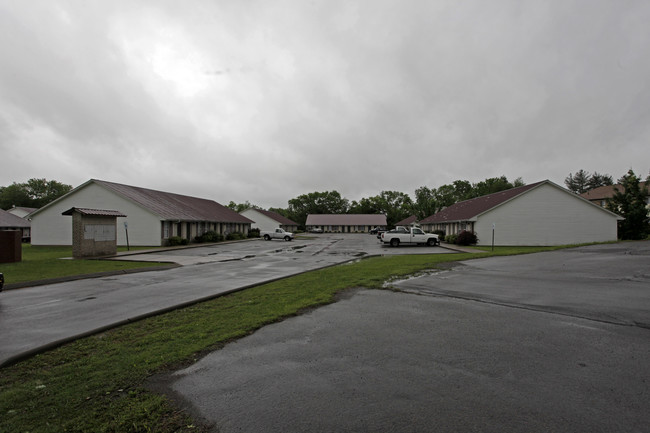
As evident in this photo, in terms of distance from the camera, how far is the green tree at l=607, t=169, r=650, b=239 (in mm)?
32531

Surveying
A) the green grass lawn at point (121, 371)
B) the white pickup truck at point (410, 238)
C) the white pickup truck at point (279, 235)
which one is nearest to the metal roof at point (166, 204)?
the white pickup truck at point (279, 235)

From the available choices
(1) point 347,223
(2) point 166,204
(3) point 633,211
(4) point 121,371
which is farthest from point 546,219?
(1) point 347,223

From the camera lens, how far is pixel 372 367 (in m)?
4.16

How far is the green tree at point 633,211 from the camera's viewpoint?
32.5 metres

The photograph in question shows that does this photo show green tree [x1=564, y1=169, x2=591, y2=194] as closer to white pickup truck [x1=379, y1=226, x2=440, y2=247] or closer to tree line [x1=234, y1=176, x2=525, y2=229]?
tree line [x1=234, y1=176, x2=525, y2=229]

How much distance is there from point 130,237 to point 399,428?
36067 millimetres

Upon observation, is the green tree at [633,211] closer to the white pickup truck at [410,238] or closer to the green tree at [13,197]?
the white pickup truck at [410,238]

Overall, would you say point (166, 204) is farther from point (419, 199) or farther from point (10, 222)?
point (419, 199)

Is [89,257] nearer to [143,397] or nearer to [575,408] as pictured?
[143,397]

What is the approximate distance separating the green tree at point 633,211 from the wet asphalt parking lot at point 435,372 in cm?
3454

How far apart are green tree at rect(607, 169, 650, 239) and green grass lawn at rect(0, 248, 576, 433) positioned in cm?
3922

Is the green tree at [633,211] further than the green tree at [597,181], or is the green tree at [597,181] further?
the green tree at [597,181]

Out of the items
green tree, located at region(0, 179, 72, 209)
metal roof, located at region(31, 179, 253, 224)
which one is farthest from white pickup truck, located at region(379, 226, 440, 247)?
green tree, located at region(0, 179, 72, 209)

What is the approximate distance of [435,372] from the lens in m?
4.00
